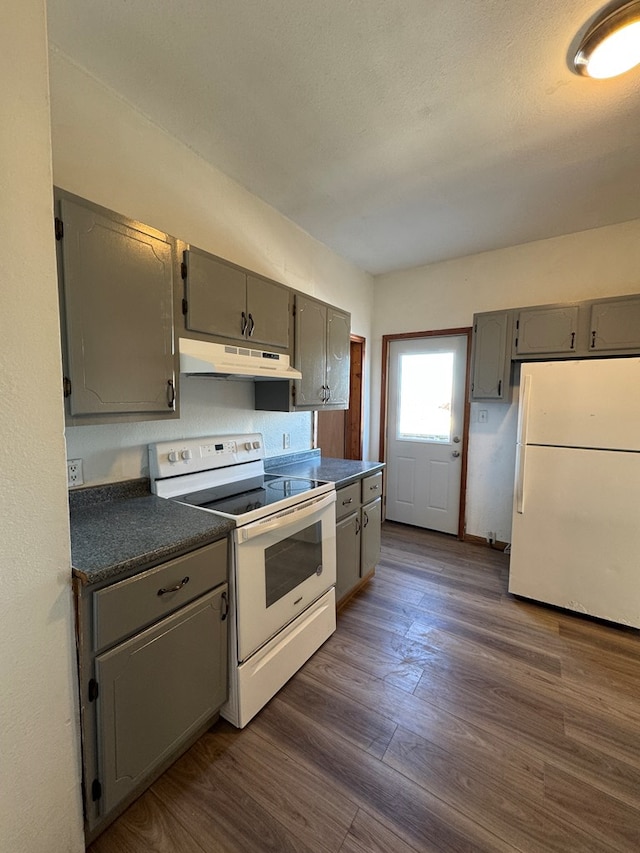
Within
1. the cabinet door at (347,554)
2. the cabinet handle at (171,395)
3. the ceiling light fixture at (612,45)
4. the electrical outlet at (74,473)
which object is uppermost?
the ceiling light fixture at (612,45)

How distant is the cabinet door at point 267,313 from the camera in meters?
1.99

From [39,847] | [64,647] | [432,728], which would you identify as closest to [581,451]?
[432,728]

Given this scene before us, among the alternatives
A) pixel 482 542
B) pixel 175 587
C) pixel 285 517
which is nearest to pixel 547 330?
pixel 482 542

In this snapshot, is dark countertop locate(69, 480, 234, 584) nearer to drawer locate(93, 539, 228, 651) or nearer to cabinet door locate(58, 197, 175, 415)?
drawer locate(93, 539, 228, 651)

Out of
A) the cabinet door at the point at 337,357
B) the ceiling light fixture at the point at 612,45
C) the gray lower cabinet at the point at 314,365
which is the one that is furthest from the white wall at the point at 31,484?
the cabinet door at the point at 337,357

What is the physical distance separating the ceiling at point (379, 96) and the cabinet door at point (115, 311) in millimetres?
719

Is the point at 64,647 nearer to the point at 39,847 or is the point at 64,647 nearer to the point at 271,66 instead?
the point at 39,847

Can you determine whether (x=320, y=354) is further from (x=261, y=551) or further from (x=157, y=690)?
(x=157, y=690)

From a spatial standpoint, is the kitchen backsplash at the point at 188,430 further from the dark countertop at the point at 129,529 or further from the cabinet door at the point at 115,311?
the cabinet door at the point at 115,311

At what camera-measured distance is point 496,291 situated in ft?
10.9

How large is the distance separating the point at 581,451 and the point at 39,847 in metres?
3.00

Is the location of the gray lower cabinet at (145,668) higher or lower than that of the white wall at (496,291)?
lower

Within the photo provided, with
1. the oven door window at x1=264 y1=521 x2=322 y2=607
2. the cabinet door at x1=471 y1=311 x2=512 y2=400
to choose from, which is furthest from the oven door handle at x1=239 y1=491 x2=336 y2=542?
the cabinet door at x1=471 y1=311 x2=512 y2=400

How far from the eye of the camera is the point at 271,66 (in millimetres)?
1480
